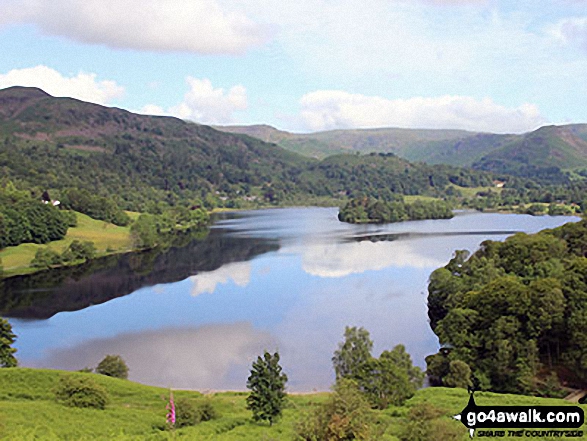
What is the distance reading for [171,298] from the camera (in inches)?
2982

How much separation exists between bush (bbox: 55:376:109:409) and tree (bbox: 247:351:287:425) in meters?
9.23

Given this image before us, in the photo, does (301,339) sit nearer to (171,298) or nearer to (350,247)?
(171,298)

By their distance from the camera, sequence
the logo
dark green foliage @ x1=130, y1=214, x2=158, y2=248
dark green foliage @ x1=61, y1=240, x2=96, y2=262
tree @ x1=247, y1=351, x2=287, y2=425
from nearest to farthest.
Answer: the logo, tree @ x1=247, y1=351, x2=287, y2=425, dark green foliage @ x1=61, y1=240, x2=96, y2=262, dark green foliage @ x1=130, y1=214, x2=158, y2=248

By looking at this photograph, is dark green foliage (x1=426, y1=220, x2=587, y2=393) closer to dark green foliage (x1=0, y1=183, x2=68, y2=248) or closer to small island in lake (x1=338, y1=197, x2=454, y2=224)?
dark green foliage (x1=0, y1=183, x2=68, y2=248)

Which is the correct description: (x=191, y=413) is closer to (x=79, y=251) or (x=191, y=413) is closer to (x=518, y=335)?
(x=518, y=335)

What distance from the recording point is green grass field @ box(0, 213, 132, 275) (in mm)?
92125

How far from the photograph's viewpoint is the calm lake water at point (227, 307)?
166ft

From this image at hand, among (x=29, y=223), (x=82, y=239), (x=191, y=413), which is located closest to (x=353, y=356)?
(x=191, y=413)

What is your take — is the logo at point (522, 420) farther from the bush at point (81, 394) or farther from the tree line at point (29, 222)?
the tree line at point (29, 222)

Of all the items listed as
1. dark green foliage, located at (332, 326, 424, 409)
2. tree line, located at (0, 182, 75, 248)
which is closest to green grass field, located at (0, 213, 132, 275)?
tree line, located at (0, 182, 75, 248)

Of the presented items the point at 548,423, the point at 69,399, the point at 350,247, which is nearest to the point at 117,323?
the point at 69,399

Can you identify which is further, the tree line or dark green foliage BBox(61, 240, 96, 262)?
the tree line

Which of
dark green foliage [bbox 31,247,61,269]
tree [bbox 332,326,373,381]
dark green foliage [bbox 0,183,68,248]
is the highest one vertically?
dark green foliage [bbox 0,183,68,248]

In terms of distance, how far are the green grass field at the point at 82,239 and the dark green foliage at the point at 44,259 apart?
156cm
